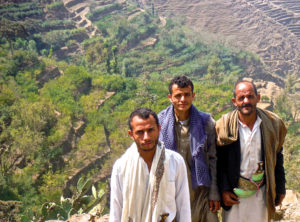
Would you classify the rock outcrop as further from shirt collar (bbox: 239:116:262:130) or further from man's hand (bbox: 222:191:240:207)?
shirt collar (bbox: 239:116:262:130)

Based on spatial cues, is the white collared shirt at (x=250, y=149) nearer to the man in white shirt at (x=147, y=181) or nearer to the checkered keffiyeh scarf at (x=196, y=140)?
the checkered keffiyeh scarf at (x=196, y=140)

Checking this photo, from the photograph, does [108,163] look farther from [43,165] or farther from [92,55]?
[92,55]

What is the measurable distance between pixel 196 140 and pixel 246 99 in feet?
1.54

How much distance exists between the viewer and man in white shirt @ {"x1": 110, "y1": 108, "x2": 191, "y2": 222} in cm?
179

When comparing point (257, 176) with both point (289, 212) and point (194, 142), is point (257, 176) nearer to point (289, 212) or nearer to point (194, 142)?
point (194, 142)

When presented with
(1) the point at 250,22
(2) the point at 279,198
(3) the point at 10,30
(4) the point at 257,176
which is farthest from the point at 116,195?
A: (1) the point at 250,22

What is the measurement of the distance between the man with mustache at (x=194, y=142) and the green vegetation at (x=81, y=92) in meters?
2.54

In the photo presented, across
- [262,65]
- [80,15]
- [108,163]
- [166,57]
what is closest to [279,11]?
[262,65]

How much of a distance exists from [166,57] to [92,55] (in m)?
10.1

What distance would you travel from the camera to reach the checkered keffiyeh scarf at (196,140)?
224 centimetres

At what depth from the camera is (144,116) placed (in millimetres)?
1809

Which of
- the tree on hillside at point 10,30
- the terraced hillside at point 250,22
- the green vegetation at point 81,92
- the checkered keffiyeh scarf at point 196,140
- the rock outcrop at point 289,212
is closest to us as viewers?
the checkered keffiyeh scarf at point 196,140

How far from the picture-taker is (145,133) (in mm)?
1794

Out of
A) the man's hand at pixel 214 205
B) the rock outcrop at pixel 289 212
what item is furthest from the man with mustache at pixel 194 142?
the rock outcrop at pixel 289 212
